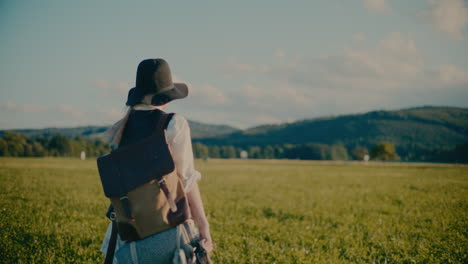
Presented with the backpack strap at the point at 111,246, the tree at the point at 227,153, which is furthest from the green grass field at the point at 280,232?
the tree at the point at 227,153

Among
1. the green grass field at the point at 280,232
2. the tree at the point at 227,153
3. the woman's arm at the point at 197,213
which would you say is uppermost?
the woman's arm at the point at 197,213

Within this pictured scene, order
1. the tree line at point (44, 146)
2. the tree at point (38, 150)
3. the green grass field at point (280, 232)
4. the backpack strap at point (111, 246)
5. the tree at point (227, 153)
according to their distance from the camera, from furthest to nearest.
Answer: the tree at point (227, 153), the tree at point (38, 150), the tree line at point (44, 146), the green grass field at point (280, 232), the backpack strap at point (111, 246)

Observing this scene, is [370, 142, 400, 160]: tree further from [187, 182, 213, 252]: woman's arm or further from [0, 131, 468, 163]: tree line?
[187, 182, 213, 252]: woman's arm

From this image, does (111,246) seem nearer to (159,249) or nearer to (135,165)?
(159,249)

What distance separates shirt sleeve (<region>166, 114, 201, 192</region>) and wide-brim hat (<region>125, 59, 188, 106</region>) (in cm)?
35

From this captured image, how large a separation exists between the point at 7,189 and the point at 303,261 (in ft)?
57.0

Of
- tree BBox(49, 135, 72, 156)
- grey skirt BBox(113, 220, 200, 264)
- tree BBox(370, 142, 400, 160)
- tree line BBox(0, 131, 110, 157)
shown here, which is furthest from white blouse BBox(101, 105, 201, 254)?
tree BBox(49, 135, 72, 156)

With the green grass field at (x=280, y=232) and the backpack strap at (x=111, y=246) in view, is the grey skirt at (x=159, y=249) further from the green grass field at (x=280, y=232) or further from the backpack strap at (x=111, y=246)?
the green grass field at (x=280, y=232)

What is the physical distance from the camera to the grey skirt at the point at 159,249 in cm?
298

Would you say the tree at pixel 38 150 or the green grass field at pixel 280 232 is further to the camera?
the tree at pixel 38 150

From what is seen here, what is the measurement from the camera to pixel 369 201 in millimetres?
16562

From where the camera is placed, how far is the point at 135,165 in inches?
119

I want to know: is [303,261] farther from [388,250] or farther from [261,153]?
[261,153]

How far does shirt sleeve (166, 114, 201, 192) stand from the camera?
3.07m
